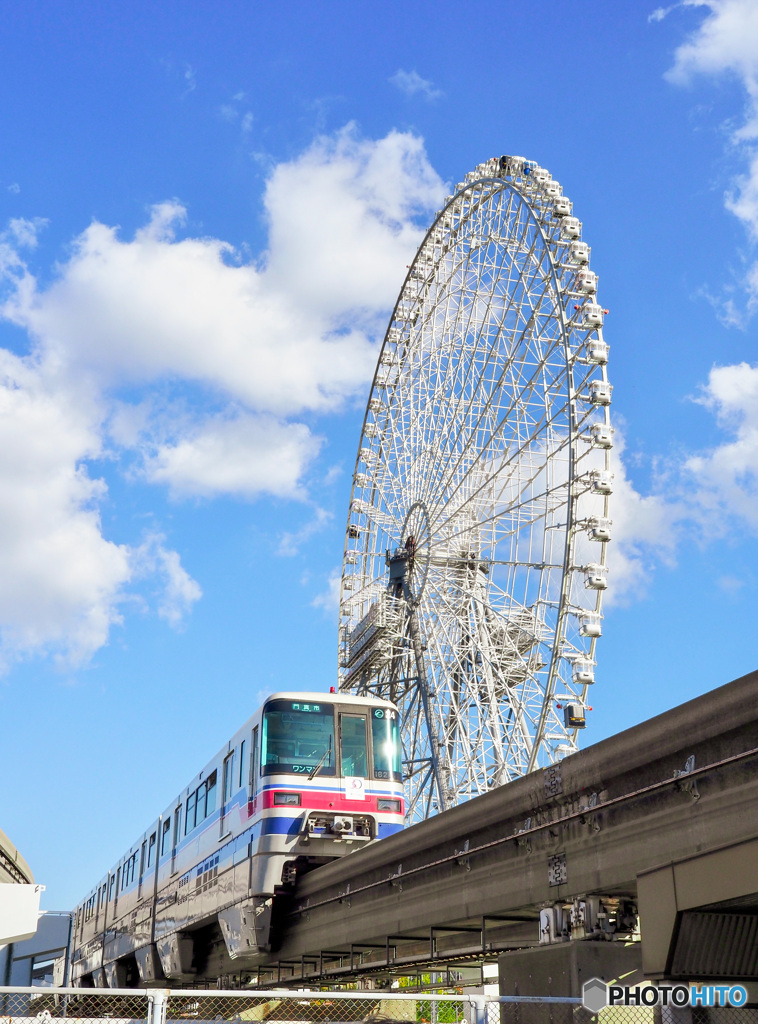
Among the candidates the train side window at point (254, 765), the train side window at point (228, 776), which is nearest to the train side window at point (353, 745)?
the train side window at point (254, 765)

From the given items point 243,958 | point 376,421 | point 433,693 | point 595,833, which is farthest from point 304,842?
point 376,421

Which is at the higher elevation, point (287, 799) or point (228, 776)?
point (228, 776)

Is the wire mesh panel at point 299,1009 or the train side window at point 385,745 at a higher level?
the train side window at point 385,745

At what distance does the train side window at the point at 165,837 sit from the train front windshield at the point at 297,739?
26.3 ft

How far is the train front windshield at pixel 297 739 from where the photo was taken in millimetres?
15078

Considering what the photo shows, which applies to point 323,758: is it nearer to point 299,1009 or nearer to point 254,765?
point 254,765

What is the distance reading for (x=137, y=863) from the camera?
25.6 m

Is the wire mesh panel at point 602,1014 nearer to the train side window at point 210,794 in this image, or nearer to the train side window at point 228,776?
the train side window at point 228,776

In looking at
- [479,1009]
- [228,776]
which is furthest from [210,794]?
[479,1009]

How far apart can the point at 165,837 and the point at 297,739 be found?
28.4ft

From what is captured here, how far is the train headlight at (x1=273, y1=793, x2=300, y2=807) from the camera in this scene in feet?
48.6

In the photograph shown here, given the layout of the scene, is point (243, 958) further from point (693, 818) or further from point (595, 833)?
point (693, 818)

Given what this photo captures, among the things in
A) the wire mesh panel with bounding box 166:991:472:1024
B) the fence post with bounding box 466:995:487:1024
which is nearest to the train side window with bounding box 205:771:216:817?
the wire mesh panel with bounding box 166:991:472:1024

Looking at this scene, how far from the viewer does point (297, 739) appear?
15250 mm
